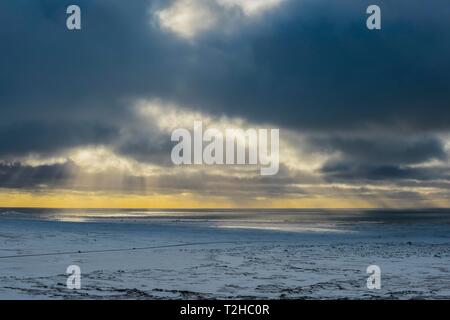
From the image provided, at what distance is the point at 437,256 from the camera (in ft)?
96.3

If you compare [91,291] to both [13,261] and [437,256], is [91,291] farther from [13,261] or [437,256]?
[437,256]
